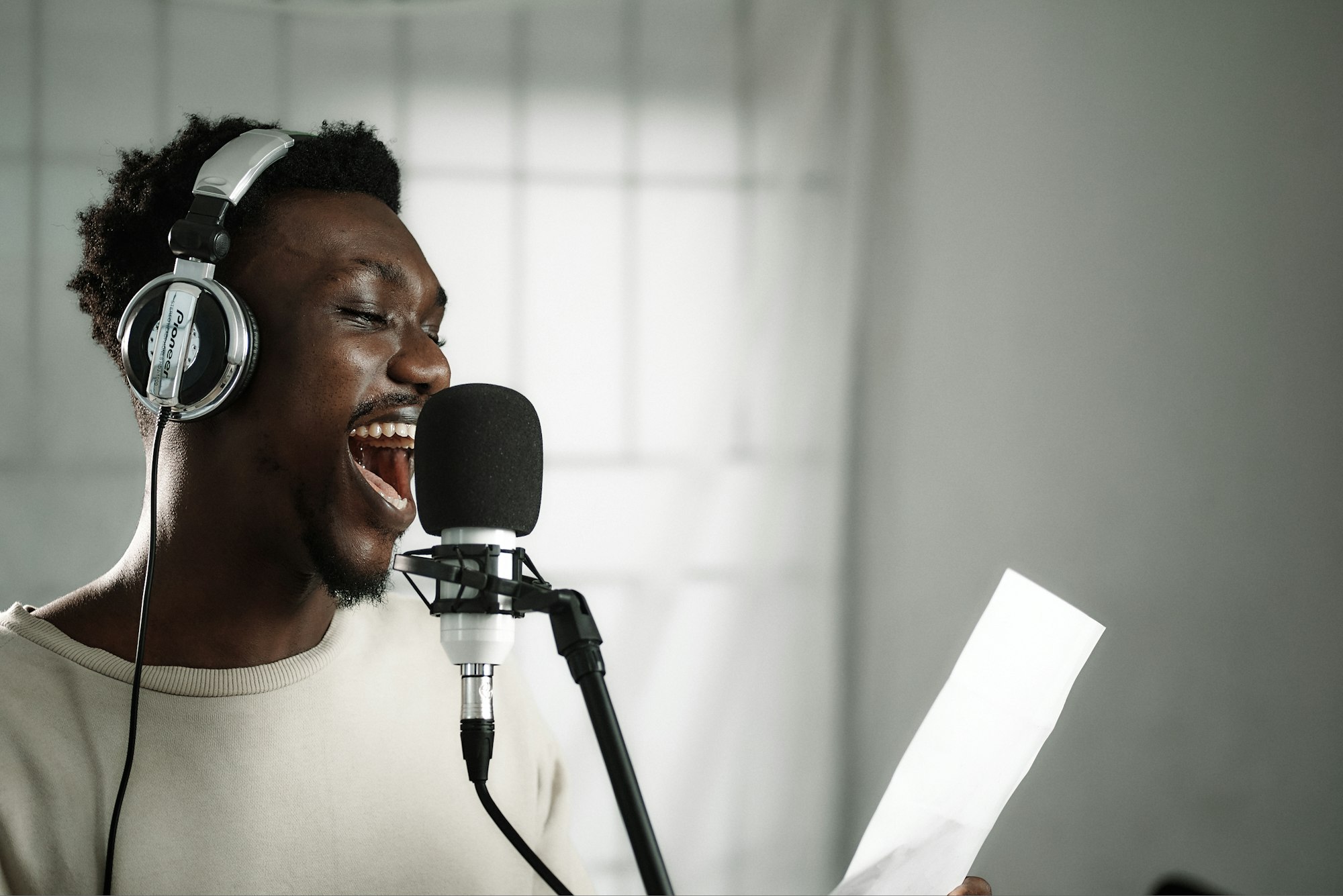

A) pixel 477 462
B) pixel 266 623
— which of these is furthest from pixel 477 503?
pixel 266 623

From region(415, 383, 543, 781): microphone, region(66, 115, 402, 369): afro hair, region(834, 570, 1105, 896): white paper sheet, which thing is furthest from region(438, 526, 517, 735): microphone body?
region(66, 115, 402, 369): afro hair

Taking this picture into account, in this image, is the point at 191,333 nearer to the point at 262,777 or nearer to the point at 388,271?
the point at 388,271

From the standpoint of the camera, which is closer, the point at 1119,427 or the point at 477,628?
the point at 477,628

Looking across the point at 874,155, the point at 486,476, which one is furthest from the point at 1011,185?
the point at 486,476

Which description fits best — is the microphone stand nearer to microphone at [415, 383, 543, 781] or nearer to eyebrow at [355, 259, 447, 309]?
microphone at [415, 383, 543, 781]

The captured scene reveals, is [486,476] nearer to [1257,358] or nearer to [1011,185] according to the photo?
[1011,185]

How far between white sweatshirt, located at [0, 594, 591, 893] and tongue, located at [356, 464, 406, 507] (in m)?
0.17

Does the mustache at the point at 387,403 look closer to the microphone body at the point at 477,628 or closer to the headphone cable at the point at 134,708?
the headphone cable at the point at 134,708

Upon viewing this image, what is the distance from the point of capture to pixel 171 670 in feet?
2.89

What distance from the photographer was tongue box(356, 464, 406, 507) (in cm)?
91

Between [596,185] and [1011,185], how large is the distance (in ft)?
2.22

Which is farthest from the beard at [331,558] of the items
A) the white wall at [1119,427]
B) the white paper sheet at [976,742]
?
the white wall at [1119,427]

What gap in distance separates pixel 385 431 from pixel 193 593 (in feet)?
0.70

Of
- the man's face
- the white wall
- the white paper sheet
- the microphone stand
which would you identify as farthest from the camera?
the white wall
